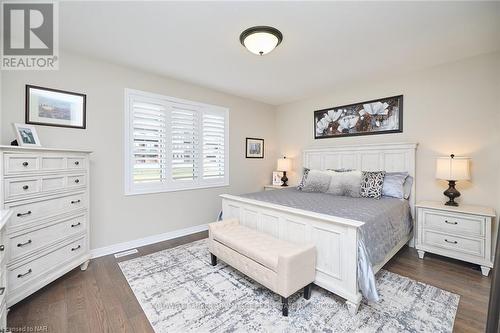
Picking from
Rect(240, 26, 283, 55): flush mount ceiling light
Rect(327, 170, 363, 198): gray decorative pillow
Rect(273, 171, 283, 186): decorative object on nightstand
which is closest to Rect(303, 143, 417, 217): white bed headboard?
Rect(327, 170, 363, 198): gray decorative pillow

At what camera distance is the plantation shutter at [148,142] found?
3.13 metres

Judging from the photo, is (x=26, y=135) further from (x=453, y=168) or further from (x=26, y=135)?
(x=453, y=168)

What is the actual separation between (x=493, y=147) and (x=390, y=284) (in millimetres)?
2085

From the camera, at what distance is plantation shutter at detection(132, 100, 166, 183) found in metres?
3.13

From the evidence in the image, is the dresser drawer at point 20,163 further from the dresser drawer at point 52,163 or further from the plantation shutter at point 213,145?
the plantation shutter at point 213,145

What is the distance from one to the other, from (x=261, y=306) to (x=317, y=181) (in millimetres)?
2132

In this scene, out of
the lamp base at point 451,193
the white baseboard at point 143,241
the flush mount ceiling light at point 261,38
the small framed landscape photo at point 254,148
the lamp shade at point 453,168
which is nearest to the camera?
the flush mount ceiling light at point 261,38

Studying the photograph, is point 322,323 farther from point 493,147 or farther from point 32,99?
point 32,99

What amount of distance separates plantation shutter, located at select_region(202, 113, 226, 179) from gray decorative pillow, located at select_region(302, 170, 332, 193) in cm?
159

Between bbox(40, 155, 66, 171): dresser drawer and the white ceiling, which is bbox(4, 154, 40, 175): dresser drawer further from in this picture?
the white ceiling

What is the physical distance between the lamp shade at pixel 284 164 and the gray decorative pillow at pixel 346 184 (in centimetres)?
139

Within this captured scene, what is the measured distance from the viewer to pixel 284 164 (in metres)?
4.70

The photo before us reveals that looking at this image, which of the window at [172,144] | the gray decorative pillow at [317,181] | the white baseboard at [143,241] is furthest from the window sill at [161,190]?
the gray decorative pillow at [317,181]

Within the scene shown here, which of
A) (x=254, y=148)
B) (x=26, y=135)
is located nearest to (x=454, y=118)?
(x=254, y=148)
